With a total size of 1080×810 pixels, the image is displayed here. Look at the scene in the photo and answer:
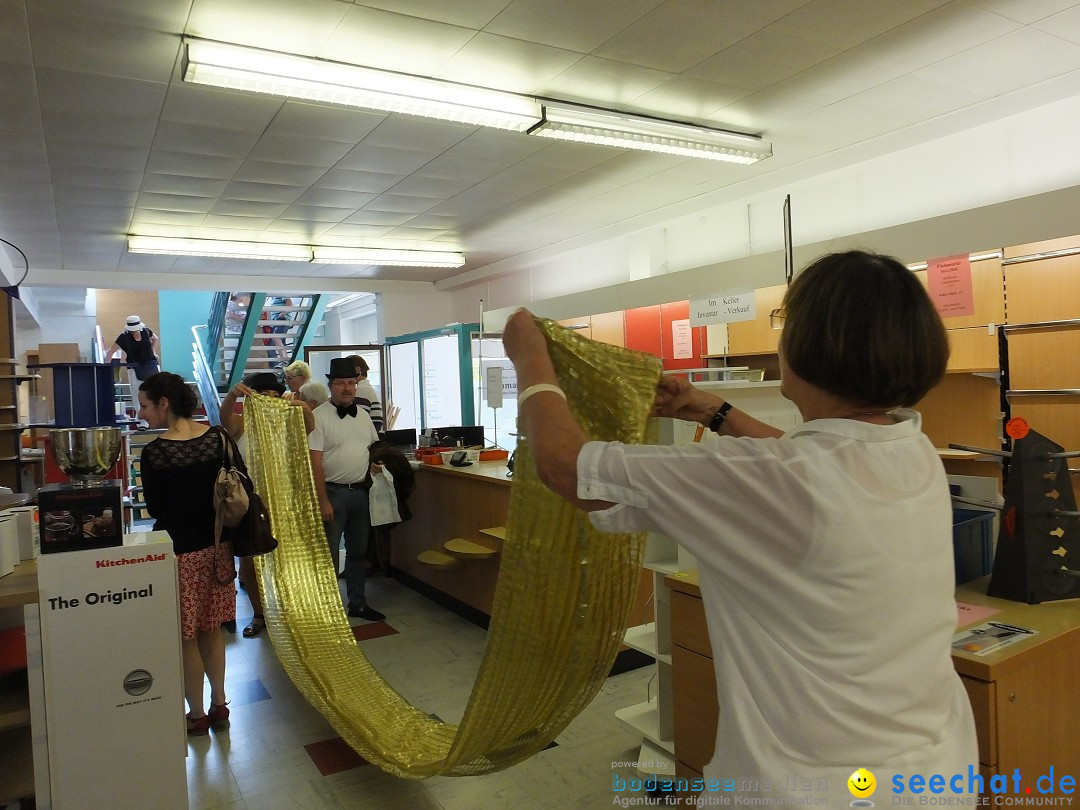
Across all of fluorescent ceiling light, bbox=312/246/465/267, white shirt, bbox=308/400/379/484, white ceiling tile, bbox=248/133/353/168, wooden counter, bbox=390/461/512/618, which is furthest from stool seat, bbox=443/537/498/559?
fluorescent ceiling light, bbox=312/246/465/267

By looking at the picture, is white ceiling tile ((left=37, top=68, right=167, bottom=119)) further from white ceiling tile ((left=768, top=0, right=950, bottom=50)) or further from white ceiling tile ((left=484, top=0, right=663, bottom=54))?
white ceiling tile ((left=768, top=0, right=950, bottom=50))

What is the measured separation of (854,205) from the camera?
17.9ft

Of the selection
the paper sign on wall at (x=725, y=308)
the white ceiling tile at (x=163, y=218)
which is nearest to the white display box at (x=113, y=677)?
the paper sign on wall at (x=725, y=308)

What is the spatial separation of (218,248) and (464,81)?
433 cm

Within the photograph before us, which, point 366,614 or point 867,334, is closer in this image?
point 867,334

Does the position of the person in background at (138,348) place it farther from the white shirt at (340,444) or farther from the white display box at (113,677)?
the white display box at (113,677)

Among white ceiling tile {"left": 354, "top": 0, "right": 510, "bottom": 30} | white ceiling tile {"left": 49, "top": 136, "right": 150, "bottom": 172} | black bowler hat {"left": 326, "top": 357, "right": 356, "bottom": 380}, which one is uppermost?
white ceiling tile {"left": 354, "top": 0, "right": 510, "bottom": 30}

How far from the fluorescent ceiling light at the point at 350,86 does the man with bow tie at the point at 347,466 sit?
1.58 meters

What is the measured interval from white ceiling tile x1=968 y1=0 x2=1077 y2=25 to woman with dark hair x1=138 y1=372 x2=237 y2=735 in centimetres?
372

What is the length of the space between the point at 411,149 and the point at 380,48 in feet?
4.24

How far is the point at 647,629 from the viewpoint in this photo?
10.2 ft

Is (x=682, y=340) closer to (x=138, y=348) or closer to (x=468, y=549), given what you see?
(x=468, y=549)

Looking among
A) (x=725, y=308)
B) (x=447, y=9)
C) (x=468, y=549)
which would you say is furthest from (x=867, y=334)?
(x=468, y=549)

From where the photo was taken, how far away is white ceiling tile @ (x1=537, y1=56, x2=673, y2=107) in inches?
144
